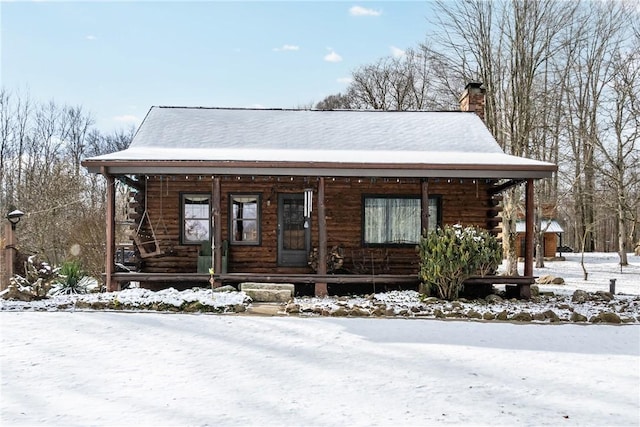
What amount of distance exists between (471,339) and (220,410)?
4.01 metres

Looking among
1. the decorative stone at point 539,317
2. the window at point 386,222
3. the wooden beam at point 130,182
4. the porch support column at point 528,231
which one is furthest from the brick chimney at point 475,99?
the wooden beam at point 130,182

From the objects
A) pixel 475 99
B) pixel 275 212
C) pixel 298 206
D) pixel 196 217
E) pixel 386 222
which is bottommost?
pixel 386 222

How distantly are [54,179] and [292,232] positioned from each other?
15698mm

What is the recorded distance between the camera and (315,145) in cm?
1285

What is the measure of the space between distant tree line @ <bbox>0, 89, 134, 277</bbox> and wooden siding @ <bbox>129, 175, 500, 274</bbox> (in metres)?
2.49

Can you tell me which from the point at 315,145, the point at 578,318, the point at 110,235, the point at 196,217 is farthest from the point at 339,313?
the point at 315,145

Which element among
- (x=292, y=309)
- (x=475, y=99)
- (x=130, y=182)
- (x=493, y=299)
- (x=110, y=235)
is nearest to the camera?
(x=292, y=309)

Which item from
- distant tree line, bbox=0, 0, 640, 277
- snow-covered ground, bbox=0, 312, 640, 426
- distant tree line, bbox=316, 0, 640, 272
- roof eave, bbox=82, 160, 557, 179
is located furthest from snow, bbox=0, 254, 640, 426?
distant tree line, bbox=316, 0, 640, 272

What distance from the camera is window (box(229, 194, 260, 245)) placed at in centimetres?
1233

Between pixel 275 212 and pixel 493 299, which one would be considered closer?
pixel 493 299

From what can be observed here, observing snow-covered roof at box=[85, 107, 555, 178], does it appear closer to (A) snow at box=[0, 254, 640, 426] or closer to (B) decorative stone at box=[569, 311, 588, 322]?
(B) decorative stone at box=[569, 311, 588, 322]

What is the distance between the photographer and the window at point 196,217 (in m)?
12.2

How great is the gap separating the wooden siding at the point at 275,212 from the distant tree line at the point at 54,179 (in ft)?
8.16

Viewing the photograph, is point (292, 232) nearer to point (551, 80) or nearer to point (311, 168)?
point (311, 168)
